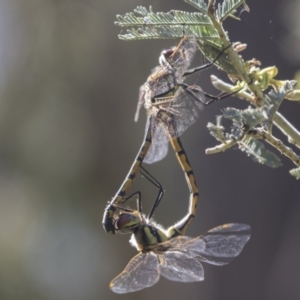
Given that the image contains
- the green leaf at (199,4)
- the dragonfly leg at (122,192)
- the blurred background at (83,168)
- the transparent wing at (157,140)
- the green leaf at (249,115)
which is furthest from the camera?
the blurred background at (83,168)

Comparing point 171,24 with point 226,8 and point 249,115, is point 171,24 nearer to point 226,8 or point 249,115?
→ point 226,8

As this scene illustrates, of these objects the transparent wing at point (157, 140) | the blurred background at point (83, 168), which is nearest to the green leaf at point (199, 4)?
the transparent wing at point (157, 140)

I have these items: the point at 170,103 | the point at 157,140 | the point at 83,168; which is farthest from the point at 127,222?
the point at 83,168

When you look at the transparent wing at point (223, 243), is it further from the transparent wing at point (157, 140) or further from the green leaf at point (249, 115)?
the green leaf at point (249, 115)

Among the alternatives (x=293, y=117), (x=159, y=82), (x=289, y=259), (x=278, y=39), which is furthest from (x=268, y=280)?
(x=159, y=82)

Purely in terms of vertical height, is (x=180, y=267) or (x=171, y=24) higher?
(x=171, y=24)

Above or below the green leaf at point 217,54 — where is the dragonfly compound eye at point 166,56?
above

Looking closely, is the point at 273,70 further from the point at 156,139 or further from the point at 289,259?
the point at 289,259
